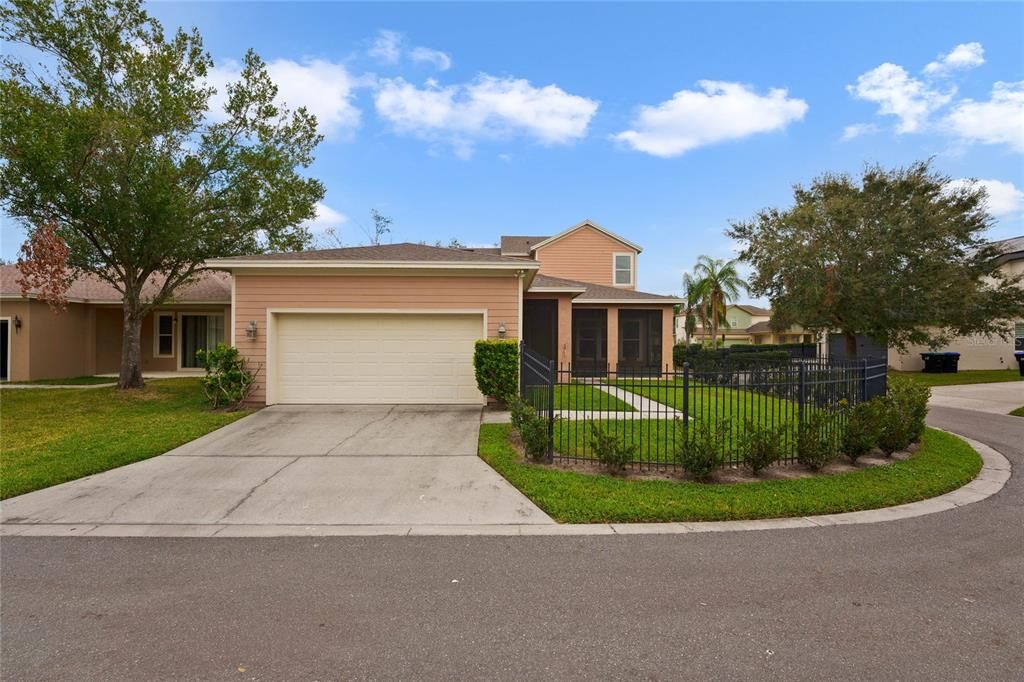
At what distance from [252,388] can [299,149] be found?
24.3ft

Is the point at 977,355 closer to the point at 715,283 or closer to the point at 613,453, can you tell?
the point at 715,283

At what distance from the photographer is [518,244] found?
2638 centimetres

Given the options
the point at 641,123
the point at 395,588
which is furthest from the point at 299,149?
the point at 395,588

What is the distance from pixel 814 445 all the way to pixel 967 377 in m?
21.4

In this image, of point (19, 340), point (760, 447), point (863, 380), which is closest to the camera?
point (760, 447)

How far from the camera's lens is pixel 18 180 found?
36.4 ft

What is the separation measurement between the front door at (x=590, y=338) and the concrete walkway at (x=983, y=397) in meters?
9.46

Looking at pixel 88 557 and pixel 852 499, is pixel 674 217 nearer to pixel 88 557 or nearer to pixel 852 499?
pixel 852 499

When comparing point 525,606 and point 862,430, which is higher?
point 862,430

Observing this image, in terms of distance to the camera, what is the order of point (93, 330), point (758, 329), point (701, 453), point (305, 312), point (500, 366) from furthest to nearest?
point (758, 329)
point (93, 330)
point (305, 312)
point (500, 366)
point (701, 453)

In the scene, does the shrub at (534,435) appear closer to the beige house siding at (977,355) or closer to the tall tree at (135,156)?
the tall tree at (135,156)

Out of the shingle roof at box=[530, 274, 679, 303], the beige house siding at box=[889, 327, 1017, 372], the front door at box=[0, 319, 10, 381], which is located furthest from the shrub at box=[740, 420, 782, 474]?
the beige house siding at box=[889, 327, 1017, 372]

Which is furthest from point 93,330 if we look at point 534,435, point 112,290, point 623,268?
point 623,268

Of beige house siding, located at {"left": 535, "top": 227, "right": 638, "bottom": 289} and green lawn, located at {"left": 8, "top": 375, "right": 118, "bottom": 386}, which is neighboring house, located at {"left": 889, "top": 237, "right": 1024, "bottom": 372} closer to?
beige house siding, located at {"left": 535, "top": 227, "right": 638, "bottom": 289}
